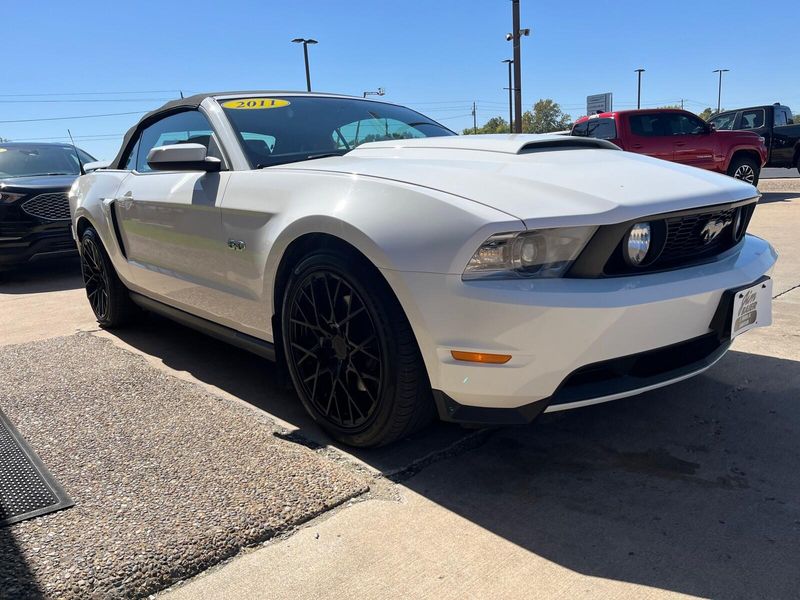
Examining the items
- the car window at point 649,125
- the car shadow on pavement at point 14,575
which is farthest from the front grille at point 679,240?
the car window at point 649,125

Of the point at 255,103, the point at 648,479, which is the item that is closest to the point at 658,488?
the point at 648,479

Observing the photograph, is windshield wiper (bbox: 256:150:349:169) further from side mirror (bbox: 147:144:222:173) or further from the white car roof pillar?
side mirror (bbox: 147:144:222:173)

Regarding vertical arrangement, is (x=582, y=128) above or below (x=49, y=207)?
above

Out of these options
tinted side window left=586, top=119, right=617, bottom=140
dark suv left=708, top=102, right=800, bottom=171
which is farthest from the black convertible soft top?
dark suv left=708, top=102, right=800, bottom=171

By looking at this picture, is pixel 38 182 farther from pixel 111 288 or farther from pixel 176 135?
pixel 176 135

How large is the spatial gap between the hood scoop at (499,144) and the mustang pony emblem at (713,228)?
689mm

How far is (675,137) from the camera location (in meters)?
11.6

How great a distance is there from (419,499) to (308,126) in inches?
77.5

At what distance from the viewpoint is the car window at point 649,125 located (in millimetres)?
11641

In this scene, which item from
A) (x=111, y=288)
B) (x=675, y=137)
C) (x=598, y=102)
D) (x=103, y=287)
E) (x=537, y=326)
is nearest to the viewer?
(x=537, y=326)

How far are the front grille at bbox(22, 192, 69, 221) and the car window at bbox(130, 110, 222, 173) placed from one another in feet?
11.4

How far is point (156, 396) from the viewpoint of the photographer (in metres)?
3.21

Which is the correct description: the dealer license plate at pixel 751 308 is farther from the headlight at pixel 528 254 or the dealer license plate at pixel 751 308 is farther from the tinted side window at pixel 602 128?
the tinted side window at pixel 602 128

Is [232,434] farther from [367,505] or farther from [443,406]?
[443,406]
